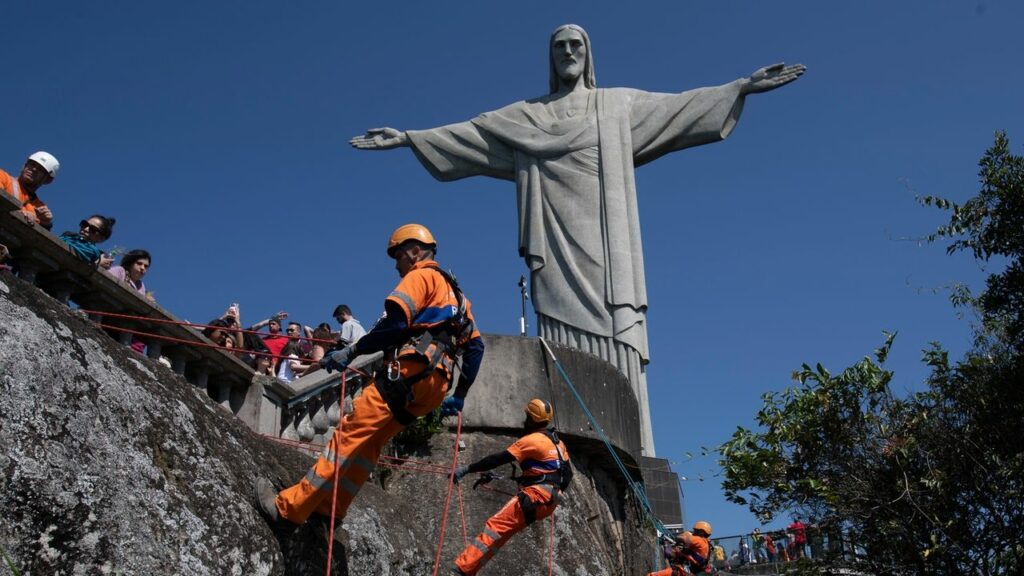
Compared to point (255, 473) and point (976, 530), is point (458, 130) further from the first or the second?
point (255, 473)

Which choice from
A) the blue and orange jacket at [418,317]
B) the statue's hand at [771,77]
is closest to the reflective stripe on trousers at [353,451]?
the blue and orange jacket at [418,317]

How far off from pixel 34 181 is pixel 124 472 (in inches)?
108

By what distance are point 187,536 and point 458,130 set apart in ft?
48.9

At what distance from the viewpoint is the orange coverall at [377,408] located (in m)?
5.54

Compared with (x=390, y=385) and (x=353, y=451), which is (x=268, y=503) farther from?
(x=390, y=385)

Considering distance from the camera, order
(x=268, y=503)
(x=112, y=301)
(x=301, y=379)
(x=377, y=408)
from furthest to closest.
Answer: (x=301, y=379)
(x=112, y=301)
(x=377, y=408)
(x=268, y=503)

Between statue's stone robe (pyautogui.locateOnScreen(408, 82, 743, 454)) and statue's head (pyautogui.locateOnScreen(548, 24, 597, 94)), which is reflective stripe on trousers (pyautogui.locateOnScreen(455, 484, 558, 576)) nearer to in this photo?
statue's stone robe (pyautogui.locateOnScreen(408, 82, 743, 454))

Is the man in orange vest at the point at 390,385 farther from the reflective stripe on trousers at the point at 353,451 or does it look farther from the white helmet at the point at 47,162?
the white helmet at the point at 47,162

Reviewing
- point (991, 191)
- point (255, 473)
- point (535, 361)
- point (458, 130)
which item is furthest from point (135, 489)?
point (458, 130)

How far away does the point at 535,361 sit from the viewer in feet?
33.4

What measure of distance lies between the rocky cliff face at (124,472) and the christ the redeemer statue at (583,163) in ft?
36.1

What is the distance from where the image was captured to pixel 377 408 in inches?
224

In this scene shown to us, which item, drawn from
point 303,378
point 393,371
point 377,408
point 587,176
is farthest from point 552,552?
point 587,176

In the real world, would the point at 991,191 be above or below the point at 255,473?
above
